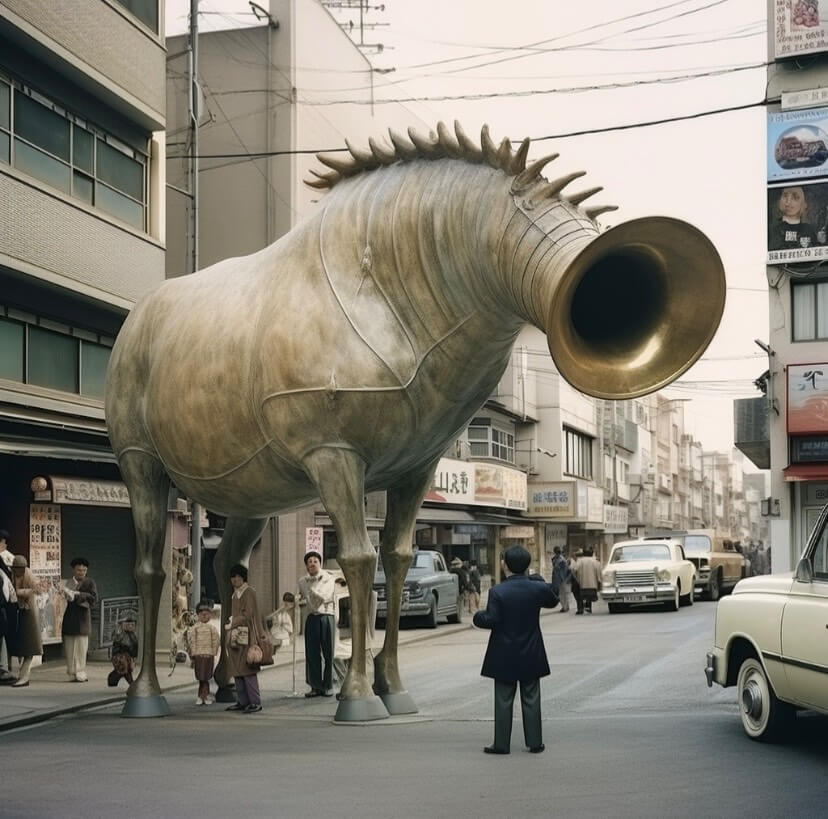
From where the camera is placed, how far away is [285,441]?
1121cm

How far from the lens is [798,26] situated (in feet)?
114

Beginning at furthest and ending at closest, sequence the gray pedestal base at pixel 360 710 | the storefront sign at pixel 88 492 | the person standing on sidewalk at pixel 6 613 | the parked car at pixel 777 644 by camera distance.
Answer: the storefront sign at pixel 88 492, the person standing on sidewalk at pixel 6 613, the gray pedestal base at pixel 360 710, the parked car at pixel 777 644

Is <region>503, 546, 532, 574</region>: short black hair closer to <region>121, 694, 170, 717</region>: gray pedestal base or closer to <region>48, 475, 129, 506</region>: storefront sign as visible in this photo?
<region>121, 694, 170, 717</region>: gray pedestal base

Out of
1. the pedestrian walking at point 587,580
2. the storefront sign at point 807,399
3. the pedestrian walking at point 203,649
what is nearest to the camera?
the pedestrian walking at point 203,649

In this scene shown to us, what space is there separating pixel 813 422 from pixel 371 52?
58.0ft

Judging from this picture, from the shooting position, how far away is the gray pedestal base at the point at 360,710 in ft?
36.6

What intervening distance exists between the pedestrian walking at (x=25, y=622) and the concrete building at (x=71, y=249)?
1777mm

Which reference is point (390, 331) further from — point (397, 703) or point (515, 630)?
point (397, 703)

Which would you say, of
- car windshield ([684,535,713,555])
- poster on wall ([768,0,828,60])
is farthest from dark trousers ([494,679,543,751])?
car windshield ([684,535,713,555])

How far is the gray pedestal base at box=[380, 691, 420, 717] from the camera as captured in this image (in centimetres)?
1190

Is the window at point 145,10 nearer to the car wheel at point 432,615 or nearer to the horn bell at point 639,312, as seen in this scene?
the car wheel at point 432,615

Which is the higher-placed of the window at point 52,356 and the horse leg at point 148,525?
the window at point 52,356

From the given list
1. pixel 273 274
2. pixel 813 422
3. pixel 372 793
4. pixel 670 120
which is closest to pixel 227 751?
pixel 372 793

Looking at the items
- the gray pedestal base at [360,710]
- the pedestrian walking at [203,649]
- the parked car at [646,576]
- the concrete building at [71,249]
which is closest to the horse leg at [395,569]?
the gray pedestal base at [360,710]
